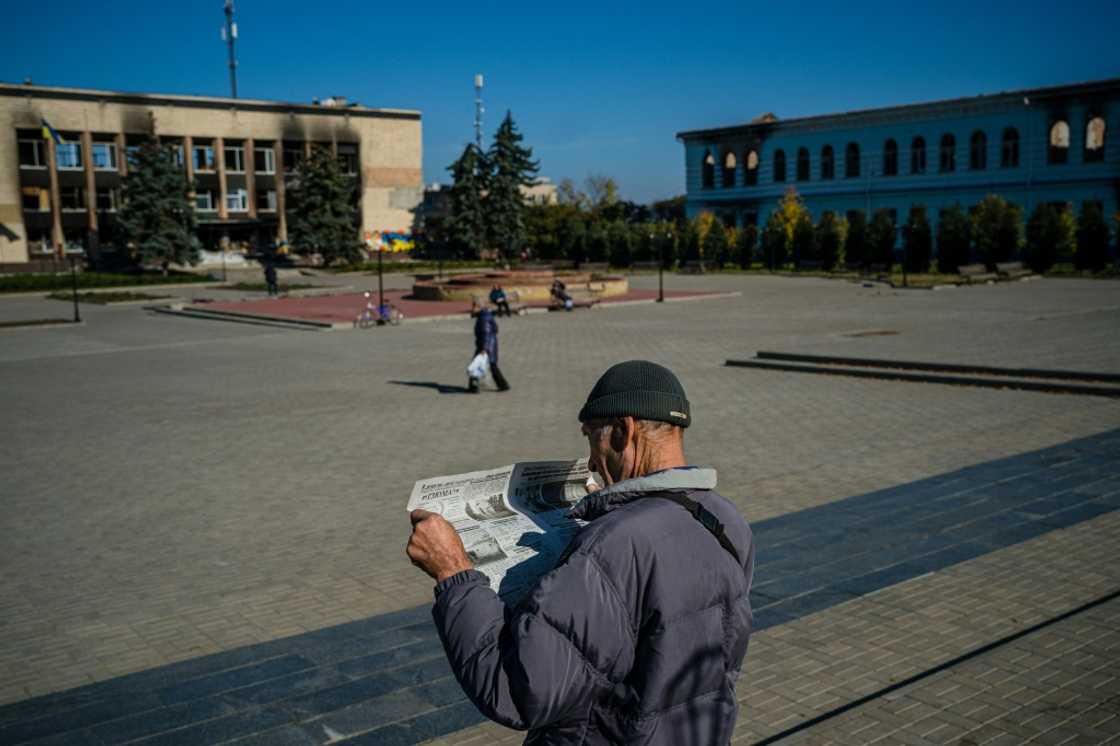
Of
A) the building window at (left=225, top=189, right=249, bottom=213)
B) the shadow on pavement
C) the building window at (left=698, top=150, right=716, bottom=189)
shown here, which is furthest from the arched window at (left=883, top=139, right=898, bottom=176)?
the shadow on pavement

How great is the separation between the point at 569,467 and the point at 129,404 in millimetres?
14226

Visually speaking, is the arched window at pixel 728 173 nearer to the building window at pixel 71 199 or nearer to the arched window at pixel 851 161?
the arched window at pixel 851 161

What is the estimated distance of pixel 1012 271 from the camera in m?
44.9

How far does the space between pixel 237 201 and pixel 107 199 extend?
30.1 ft

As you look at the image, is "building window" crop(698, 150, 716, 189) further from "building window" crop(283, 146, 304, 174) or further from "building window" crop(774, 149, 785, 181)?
"building window" crop(283, 146, 304, 174)

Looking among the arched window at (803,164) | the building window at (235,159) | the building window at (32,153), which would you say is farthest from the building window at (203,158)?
the arched window at (803,164)

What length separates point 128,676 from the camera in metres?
5.29

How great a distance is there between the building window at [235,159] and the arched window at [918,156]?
157 feet

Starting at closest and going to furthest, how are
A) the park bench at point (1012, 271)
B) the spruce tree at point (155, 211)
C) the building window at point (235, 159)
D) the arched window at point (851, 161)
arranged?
the park bench at point (1012, 271), the spruce tree at point (155, 211), the arched window at point (851, 161), the building window at point (235, 159)

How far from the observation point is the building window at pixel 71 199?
217 ft

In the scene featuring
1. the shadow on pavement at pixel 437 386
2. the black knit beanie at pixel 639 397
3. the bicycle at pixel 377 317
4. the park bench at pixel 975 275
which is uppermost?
the black knit beanie at pixel 639 397

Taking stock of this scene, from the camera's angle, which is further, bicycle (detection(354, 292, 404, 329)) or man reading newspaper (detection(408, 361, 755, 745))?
bicycle (detection(354, 292, 404, 329))

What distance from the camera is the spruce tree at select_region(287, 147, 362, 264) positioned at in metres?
66.0

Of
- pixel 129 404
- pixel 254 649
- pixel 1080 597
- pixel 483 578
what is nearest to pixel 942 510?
pixel 1080 597
